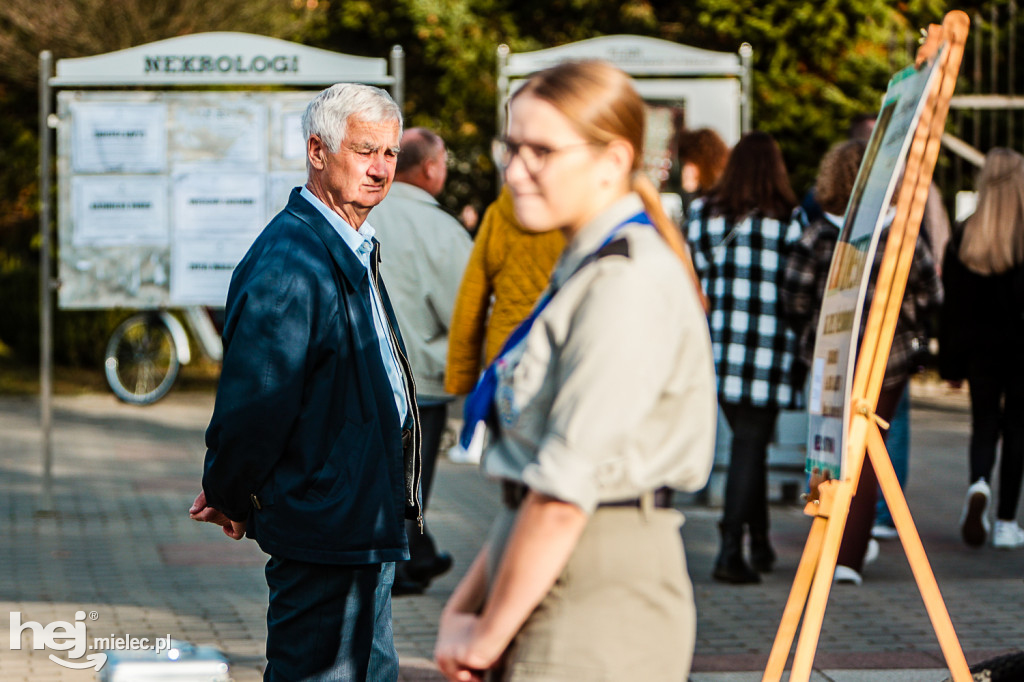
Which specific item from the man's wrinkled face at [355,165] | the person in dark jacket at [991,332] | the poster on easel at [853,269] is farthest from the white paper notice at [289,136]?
the man's wrinkled face at [355,165]

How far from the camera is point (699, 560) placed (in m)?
6.84

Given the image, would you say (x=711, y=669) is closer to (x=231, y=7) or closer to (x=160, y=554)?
(x=160, y=554)

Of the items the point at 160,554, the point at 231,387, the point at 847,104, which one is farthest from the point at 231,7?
the point at 231,387

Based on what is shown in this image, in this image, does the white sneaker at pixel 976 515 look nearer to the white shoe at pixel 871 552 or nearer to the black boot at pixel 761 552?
the white shoe at pixel 871 552

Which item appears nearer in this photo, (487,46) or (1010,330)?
(1010,330)

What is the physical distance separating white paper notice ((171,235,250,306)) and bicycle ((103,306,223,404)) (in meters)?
5.36

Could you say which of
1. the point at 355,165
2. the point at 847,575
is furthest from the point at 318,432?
the point at 847,575

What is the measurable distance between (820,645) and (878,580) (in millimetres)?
1219

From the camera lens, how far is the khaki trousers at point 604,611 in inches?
82.5

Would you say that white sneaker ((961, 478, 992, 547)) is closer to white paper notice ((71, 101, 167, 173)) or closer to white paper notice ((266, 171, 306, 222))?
white paper notice ((266, 171, 306, 222))

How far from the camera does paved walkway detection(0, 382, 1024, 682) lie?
204 inches

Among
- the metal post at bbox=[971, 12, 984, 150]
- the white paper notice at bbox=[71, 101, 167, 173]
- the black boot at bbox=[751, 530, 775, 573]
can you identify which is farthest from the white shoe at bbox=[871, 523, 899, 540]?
the metal post at bbox=[971, 12, 984, 150]

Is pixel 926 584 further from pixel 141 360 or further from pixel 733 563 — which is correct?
pixel 141 360

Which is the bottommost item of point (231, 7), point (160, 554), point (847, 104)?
point (160, 554)
